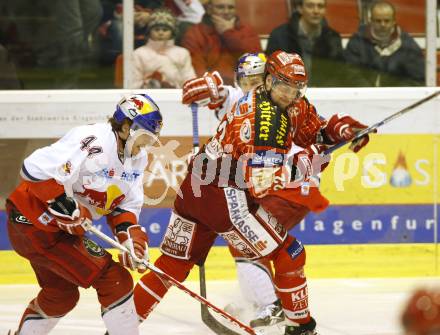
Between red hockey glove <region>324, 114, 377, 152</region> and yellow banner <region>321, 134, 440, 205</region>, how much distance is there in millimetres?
1042

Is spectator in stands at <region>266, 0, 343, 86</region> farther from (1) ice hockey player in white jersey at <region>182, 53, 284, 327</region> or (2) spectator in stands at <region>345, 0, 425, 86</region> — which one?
(1) ice hockey player in white jersey at <region>182, 53, 284, 327</region>

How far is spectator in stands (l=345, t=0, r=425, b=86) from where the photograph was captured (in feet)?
18.2

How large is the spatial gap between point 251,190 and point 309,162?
0.39 m

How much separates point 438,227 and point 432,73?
0.85 metres

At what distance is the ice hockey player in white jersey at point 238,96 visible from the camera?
Result: 434 centimetres

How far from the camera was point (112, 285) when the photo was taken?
340 centimetres

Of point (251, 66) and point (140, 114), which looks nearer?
point (140, 114)

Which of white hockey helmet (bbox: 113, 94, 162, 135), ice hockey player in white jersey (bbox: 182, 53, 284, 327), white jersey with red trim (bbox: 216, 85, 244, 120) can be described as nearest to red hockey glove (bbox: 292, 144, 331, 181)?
ice hockey player in white jersey (bbox: 182, 53, 284, 327)

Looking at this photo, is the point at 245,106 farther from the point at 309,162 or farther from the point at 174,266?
the point at 174,266

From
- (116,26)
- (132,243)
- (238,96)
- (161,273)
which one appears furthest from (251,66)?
(132,243)

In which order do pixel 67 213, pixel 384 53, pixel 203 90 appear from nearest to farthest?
pixel 67 213, pixel 203 90, pixel 384 53

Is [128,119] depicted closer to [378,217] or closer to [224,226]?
[224,226]

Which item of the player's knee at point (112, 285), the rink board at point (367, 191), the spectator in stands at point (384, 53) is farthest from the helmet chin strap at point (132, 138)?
the spectator in stands at point (384, 53)

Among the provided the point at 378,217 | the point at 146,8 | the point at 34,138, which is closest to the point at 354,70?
the point at 378,217
